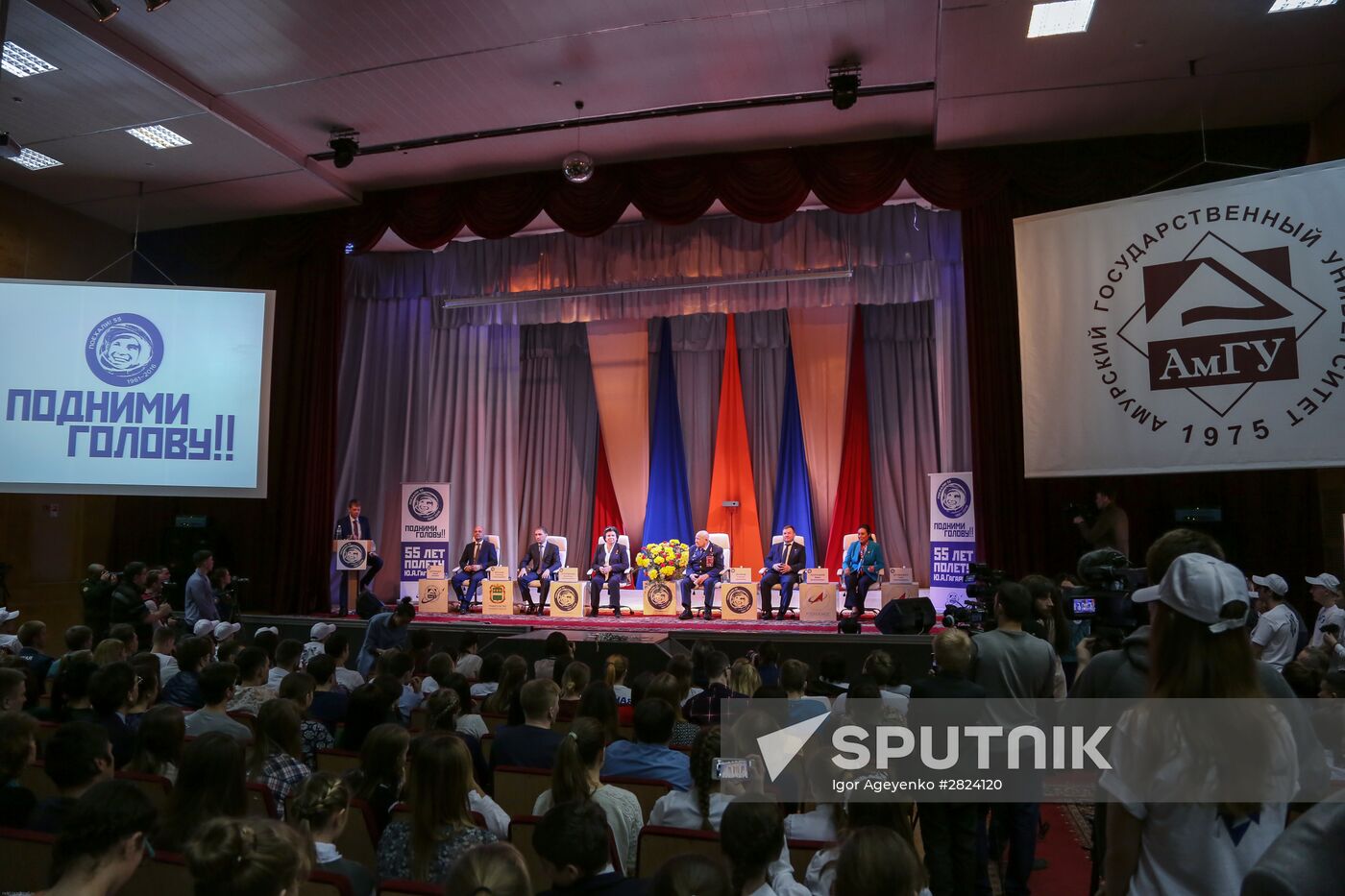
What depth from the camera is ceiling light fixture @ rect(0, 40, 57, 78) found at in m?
6.84

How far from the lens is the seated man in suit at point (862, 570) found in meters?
9.09

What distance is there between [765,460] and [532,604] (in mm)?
3419

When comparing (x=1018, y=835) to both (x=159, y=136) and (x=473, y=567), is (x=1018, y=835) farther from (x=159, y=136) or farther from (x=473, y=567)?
(x=159, y=136)

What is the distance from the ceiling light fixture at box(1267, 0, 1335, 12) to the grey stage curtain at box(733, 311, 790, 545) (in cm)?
597

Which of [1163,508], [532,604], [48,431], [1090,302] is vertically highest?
[1090,302]

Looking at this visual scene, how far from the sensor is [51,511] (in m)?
9.75

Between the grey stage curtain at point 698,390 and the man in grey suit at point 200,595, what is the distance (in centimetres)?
592

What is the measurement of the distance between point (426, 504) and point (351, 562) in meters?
1.14

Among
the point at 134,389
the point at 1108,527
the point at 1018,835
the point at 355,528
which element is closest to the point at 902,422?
the point at 1108,527

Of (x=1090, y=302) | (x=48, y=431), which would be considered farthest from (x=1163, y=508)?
(x=48, y=431)

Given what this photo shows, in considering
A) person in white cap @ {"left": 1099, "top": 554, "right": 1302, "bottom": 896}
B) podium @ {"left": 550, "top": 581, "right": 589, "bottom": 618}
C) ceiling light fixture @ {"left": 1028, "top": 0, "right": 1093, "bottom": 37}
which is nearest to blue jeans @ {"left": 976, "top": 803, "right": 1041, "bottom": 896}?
person in white cap @ {"left": 1099, "top": 554, "right": 1302, "bottom": 896}

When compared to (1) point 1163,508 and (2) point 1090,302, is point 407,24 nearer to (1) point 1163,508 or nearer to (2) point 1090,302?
(2) point 1090,302

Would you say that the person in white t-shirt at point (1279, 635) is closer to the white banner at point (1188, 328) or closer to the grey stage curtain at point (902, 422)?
the white banner at point (1188, 328)

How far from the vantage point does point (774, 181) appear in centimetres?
864
